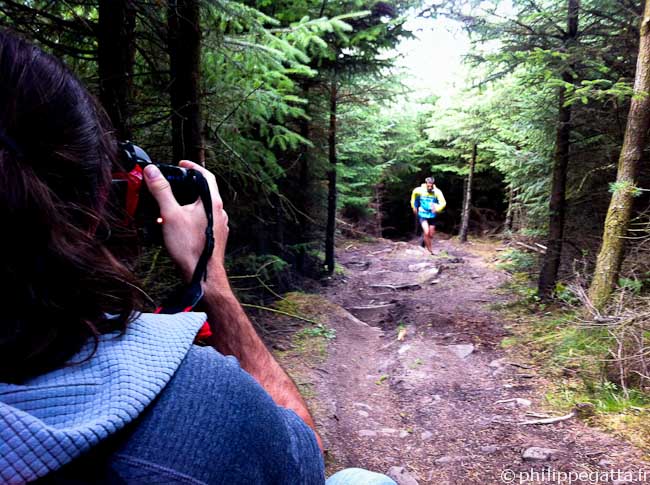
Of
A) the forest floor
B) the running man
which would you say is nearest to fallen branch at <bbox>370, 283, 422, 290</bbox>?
the forest floor

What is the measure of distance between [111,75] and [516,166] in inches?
339

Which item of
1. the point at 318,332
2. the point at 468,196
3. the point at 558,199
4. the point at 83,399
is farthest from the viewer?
the point at 468,196

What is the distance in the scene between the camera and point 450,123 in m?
15.6

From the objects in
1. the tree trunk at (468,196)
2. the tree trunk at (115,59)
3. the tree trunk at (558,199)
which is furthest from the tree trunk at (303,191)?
the tree trunk at (468,196)

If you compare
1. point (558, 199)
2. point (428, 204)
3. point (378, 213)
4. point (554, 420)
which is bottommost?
point (554, 420)

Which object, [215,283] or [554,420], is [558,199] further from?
[215,283]

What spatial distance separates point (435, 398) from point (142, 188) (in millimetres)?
4298

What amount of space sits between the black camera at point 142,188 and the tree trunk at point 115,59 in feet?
7.07

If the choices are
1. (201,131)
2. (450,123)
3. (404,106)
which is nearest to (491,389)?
(201,131)

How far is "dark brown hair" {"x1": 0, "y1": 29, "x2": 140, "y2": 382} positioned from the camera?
0.65 metres

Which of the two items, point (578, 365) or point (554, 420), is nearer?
point (554, 420)

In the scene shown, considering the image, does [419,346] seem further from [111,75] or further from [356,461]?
[111,75]

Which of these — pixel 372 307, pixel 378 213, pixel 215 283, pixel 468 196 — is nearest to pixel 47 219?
pixel 215 283

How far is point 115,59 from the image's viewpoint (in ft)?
10.3
